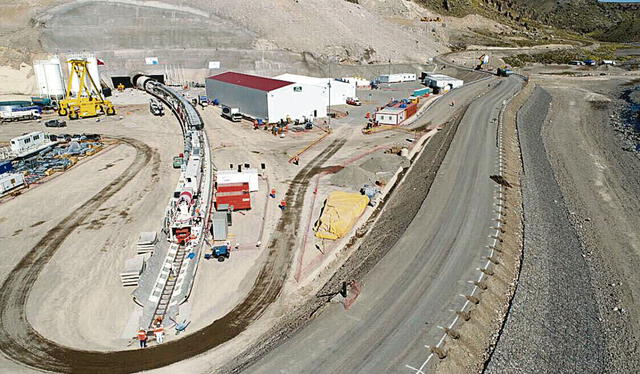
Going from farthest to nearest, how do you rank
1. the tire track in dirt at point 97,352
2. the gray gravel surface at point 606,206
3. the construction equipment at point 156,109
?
the construction equipment at point 156,109 → the gray gravel surface at point 606,206 → the tire track in dirt at point 97,352

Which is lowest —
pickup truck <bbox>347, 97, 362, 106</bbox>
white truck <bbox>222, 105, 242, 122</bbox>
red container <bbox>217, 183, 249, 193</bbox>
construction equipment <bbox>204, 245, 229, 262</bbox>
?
construction equipment <bbox>204, 245, 229, 262</bbox>

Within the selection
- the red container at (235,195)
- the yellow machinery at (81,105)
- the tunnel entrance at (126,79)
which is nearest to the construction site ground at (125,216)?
the red container at (235,195)

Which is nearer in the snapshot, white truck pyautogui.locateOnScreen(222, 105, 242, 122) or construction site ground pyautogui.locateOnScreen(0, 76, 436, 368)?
construction site ground pyautogui.locateOnScreen(0, 76, 436, 368)

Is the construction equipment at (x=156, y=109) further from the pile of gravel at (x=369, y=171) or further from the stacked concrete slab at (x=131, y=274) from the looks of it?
the stacked concrete slab at (x=131, y=274)

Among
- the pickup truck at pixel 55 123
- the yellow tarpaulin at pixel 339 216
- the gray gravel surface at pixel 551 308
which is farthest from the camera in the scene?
the pickup truck at pixel 55 123

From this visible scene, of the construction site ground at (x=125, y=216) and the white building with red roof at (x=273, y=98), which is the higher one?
the white building with red roof at (x=273, y=98)

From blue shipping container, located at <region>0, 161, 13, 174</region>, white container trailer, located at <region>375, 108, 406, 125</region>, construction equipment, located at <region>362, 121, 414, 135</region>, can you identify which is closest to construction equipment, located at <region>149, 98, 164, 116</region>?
blue shipping container, located at <region>0, 161, 13, 174</region>

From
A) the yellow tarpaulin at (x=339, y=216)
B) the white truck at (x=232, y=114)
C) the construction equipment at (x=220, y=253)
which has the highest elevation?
the white truck at (x=232, y=114)

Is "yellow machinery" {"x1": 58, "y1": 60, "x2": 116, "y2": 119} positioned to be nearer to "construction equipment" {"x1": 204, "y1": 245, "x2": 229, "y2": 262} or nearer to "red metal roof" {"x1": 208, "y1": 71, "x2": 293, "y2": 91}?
"red metal roof" {"x1": 208, "y1": 71, "x2": 293, "y2": 91}
